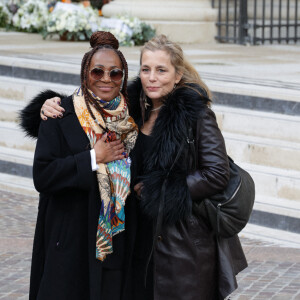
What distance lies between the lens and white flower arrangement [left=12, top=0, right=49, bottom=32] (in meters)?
13.9

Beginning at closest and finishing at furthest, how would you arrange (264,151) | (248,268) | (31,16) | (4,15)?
(248,268), (264,151), (31,16), (4,15)

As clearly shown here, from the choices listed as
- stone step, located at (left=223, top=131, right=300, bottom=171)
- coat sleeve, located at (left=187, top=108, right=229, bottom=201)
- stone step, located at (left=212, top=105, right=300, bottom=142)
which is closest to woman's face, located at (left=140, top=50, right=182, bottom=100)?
coat sleeve, located at (left=187, top=108, right=229, bottom=201)

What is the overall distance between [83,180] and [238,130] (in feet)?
14.4

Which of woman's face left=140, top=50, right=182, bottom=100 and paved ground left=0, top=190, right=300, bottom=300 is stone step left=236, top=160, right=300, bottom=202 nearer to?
paved ground left=0, top=190, right=300, bottom=300

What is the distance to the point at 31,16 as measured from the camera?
14438 mm

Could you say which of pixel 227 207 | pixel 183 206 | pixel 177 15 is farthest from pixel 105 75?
pixel 177 15

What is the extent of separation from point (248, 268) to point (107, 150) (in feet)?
8.62

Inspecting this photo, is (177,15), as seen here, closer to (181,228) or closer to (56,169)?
(181,228)

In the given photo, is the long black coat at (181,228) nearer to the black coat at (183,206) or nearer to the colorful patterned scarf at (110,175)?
the black coat at (183,206)

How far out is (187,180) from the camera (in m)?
3.77

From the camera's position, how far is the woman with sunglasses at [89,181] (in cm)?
372

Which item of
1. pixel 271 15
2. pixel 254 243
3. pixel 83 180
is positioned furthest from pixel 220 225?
pixel 271 15

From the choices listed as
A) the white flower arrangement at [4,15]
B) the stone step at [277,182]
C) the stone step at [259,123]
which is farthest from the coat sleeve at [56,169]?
the white flower arrangement at [4,15]

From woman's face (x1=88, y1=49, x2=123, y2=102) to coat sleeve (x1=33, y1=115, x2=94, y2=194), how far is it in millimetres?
253
